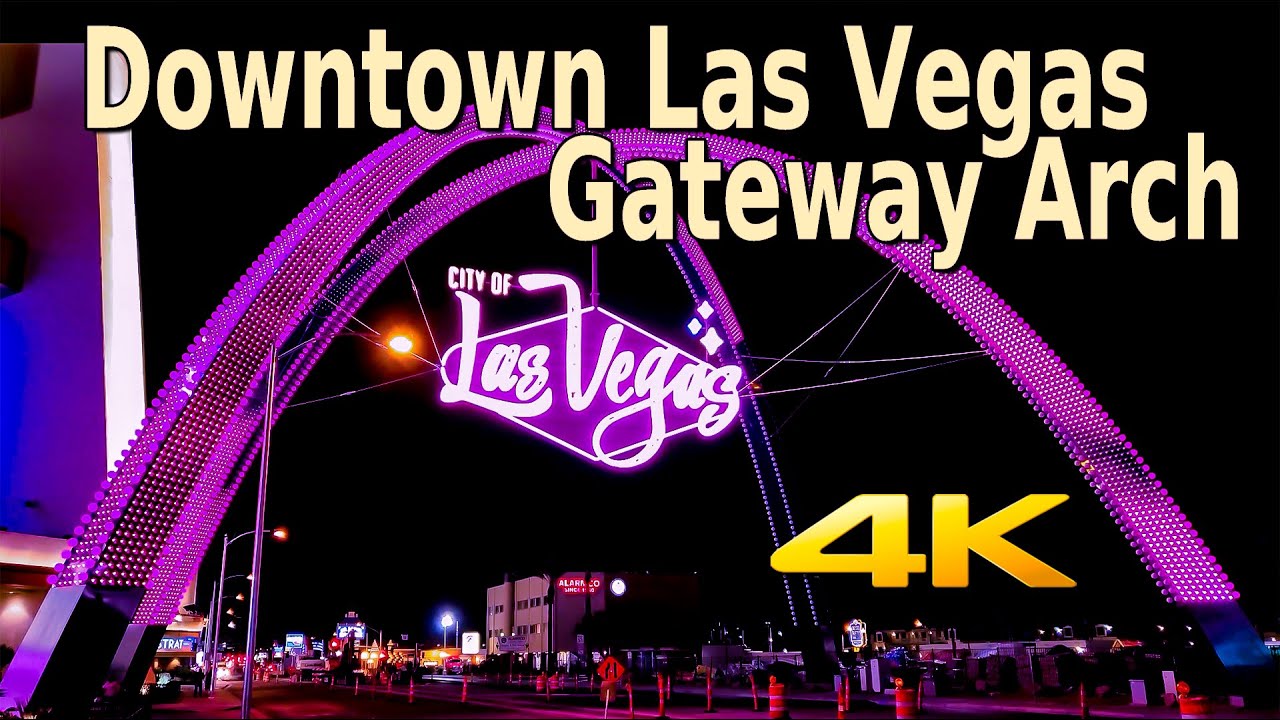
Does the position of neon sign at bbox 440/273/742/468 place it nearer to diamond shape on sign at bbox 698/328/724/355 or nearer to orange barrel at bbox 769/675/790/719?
diamond shape on sign at bbox 698/328/724/355

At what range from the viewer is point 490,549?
64375 mm

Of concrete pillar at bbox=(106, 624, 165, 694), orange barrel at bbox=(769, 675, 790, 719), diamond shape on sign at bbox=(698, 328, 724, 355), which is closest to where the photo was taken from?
orange barrel at bbox=(769, 675, 790, 719)

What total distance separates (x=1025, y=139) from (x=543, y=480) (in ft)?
86.1

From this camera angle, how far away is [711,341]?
26.8 meters

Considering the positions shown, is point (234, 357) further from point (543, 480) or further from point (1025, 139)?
point (543, 480)

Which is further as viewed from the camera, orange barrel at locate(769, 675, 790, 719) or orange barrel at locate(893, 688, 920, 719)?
orange barrel at locate(893, 688, 920, 719)

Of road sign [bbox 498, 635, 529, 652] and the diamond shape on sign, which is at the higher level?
the diamond shape on sign

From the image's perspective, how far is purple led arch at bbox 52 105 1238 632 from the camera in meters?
16.9

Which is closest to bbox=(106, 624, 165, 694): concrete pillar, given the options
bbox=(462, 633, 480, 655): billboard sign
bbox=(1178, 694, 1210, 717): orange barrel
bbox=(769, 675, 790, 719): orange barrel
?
bbox=(769, 675, 790, 719): orange barrel

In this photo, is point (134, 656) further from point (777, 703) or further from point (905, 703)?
point (905, 703)

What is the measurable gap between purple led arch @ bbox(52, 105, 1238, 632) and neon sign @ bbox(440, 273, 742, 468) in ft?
9.09

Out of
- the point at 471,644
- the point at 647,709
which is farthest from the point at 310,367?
A: the point at 471,644

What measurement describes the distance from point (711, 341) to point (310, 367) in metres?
10.7

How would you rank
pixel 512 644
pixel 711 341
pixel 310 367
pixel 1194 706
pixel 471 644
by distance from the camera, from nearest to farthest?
pixel 1194 706, pixel 310 367, pixel 711 341, pixel 512 644, pixel 471 644
